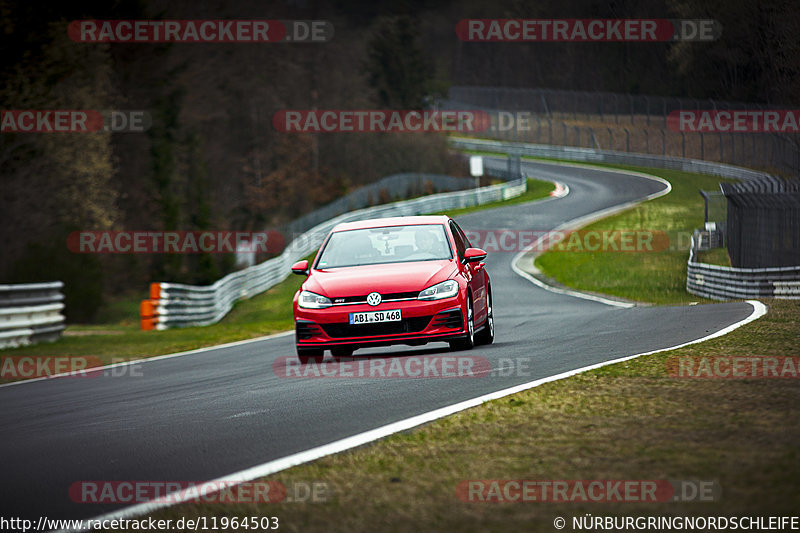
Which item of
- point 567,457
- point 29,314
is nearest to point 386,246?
point 567,457

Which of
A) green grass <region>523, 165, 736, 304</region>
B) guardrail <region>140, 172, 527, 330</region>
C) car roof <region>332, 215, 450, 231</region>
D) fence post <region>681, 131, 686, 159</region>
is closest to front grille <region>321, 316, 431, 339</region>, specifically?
car roof <region>332, 215, 450, 231</region>

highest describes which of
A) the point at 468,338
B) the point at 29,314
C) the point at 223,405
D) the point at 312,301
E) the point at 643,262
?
the point at 312,301

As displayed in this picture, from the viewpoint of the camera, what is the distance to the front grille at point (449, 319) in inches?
463

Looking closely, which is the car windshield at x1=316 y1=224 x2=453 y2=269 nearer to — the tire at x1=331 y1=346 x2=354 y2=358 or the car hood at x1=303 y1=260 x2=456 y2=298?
the car hood at x1=303 y1=260 x2=456 y2=298

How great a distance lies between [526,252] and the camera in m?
40.6

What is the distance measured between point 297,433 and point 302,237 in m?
34.2

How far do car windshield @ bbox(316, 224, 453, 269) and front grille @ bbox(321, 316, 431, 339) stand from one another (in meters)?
1.17

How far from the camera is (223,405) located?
9055 mm

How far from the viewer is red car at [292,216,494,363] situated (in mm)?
11719

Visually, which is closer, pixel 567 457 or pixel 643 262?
pixel 567 457

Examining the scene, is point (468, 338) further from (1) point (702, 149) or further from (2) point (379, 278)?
(1) point (702, 149)

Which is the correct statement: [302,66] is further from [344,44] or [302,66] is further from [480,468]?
[480,468]

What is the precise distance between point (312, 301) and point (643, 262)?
74.8 feet

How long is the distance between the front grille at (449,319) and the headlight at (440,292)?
181mm
